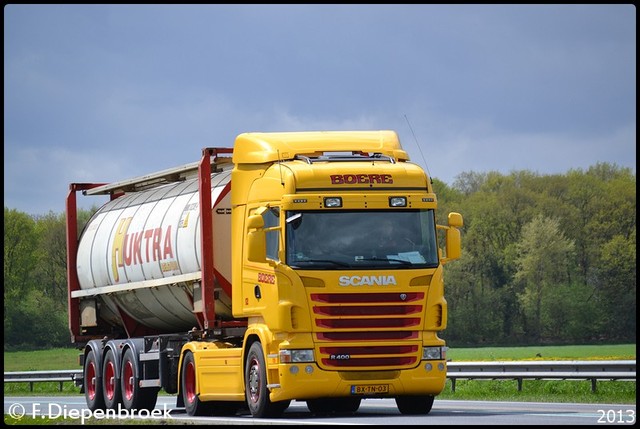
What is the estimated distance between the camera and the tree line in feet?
313

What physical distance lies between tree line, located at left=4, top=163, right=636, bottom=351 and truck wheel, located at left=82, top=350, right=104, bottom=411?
62.7m

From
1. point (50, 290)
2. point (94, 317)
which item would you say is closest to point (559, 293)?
point (50, 290)

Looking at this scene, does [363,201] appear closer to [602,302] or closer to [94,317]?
[94,317]

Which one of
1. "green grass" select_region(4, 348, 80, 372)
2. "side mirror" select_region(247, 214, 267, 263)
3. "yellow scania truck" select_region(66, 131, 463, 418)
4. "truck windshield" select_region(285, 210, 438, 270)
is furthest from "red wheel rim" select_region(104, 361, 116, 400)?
"green grass" select_region(4, 348, 80, 372)

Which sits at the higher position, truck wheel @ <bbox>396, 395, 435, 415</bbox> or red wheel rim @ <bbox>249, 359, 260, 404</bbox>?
red wheel rim @ <bbox>249, 359, 260, 404</bbox>

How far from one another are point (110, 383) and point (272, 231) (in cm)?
765

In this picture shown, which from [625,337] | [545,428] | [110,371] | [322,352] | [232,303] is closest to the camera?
[545,428]

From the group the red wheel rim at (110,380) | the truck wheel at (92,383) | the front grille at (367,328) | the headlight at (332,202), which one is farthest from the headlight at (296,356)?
the truck wheel at (92,383)

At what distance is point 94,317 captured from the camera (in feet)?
92.1

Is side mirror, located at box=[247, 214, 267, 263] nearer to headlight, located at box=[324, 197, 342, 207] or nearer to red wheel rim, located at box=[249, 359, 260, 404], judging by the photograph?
headlight, located at box=[324, 197, 342, 207]

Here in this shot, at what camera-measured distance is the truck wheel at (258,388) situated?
20.1 meters

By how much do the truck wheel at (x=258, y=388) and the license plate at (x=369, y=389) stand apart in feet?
3.46

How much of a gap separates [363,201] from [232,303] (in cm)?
310

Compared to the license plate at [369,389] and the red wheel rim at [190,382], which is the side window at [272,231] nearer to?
the license plate at [369,389]
